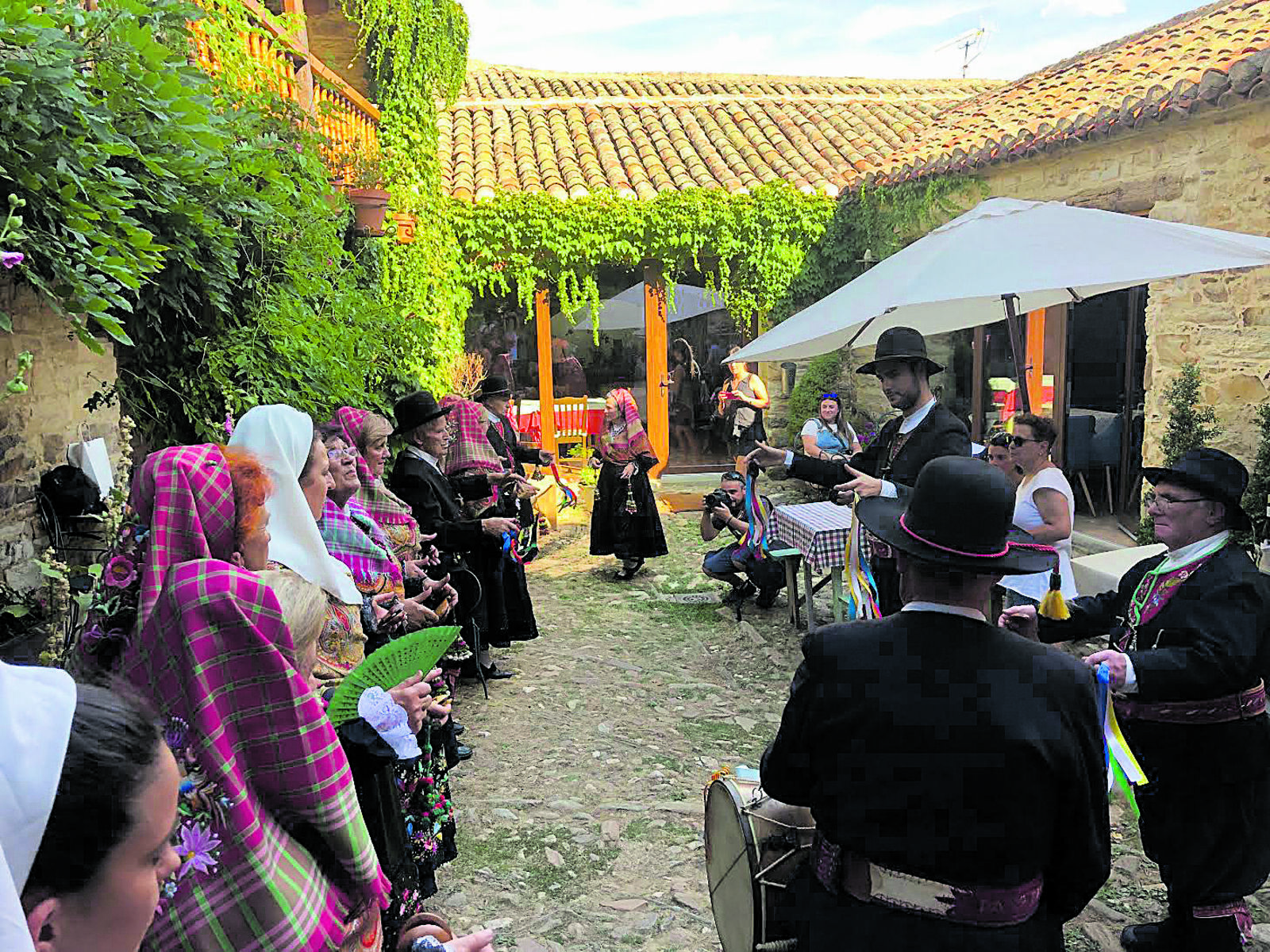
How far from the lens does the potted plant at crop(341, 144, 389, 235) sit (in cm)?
721

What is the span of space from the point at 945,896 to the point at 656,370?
38.9 ft

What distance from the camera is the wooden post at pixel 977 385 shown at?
10.2 m

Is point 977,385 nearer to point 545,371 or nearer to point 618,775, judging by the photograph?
point 545,371

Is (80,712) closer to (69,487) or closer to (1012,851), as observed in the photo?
(1012,851)

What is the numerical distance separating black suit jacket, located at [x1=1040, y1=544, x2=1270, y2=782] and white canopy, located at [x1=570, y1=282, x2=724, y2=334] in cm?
1089

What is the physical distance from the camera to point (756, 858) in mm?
2291

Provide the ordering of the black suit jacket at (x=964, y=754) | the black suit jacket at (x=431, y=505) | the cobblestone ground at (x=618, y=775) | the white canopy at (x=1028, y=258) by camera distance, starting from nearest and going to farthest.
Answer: the black suit jacket at (x=964, y=754) < the cobblestone ground at (x=618, y=775) < the white canopy at (x=1028, y=258) < the black suit jacket at (x=431, y=505)

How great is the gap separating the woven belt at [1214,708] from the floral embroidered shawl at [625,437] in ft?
18.9

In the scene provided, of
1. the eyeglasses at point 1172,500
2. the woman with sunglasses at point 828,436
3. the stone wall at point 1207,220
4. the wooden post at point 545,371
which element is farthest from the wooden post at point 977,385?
the eyeglasses at point 1172,500

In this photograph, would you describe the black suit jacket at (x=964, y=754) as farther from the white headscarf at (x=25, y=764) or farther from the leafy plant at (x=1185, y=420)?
the leafy plant at (x=1185, y=420)

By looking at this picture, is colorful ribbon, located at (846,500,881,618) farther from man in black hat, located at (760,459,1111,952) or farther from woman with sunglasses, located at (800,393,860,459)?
woman with sunglasses, located at (800,393,860,459)

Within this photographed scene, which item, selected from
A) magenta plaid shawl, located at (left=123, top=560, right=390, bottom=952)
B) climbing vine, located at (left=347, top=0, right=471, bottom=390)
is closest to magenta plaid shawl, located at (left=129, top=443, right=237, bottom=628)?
magenta plaid shawl, located at (left=123, top=560, right=390, bottom=952)

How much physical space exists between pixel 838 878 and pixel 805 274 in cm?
1134

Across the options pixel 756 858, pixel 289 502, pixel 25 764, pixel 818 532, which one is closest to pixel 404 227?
pixel 818 532
